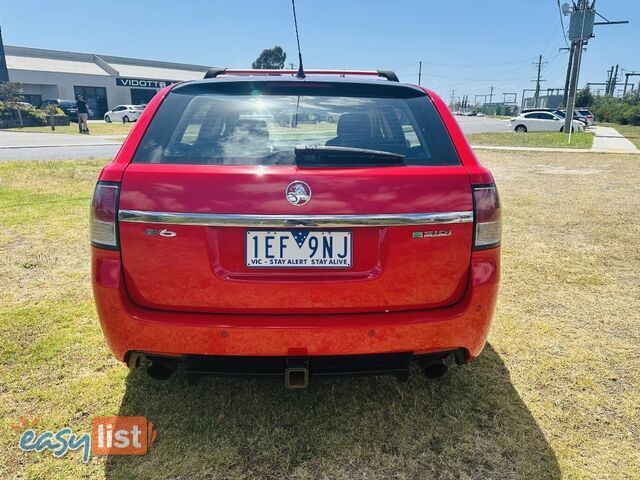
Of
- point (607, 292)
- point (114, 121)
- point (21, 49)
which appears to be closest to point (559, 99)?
point (114, 121)

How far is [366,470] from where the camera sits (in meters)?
2.07

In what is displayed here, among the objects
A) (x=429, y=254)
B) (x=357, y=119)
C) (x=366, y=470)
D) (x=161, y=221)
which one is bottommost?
(x=366, y=470)

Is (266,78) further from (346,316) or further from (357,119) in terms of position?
(346,316)

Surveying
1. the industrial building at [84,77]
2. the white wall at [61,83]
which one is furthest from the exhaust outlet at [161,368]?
the white wall at [61,83]

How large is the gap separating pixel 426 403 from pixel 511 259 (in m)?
2.80

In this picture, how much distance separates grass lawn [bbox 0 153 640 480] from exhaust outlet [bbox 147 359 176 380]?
0.86 feet

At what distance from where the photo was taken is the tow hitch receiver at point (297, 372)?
6.55 ft

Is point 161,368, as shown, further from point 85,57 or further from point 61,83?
point 85,57

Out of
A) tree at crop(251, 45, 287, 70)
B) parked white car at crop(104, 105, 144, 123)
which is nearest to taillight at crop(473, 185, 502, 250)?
parked white car at crop(104, 105, 144, 123)

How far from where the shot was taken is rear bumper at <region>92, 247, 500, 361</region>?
75.5 inches

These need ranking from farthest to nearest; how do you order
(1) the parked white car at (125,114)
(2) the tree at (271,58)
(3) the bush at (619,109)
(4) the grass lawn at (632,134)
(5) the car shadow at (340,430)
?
(2) the tree at (271,58), (3) the bush at (619,109), (1) the parked white car at (125,114), (4) the grass lawn at (632,134), (5) the car shadow at (340,430)

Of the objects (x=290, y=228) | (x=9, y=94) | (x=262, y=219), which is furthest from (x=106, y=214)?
(x=9, y=94)

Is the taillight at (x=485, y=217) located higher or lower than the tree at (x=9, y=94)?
lower

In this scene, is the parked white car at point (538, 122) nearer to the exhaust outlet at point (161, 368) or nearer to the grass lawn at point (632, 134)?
the grass lawn at point (632, 134)
